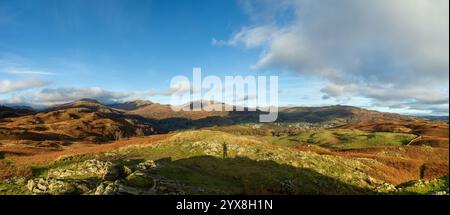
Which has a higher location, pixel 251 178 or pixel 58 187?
pixel 58 187

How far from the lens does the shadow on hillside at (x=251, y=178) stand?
29.9 m

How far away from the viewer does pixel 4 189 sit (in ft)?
82.7

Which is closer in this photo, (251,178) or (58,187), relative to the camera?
(58,187)

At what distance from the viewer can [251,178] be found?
33500 millimetres

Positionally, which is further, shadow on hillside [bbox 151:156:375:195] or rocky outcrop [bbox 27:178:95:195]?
shadow on hillside [bbox 151:156:375:195]

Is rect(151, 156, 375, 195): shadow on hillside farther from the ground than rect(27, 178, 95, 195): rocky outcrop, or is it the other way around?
rect(27, 178, 95, 195): rocky outcrop

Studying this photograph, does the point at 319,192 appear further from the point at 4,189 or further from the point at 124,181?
the point at 4,189

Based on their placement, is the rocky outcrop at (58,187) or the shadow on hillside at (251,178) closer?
the rocky outcrop at (58,187)

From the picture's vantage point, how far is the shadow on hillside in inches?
1178

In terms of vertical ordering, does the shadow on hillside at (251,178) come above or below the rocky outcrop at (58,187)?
below
